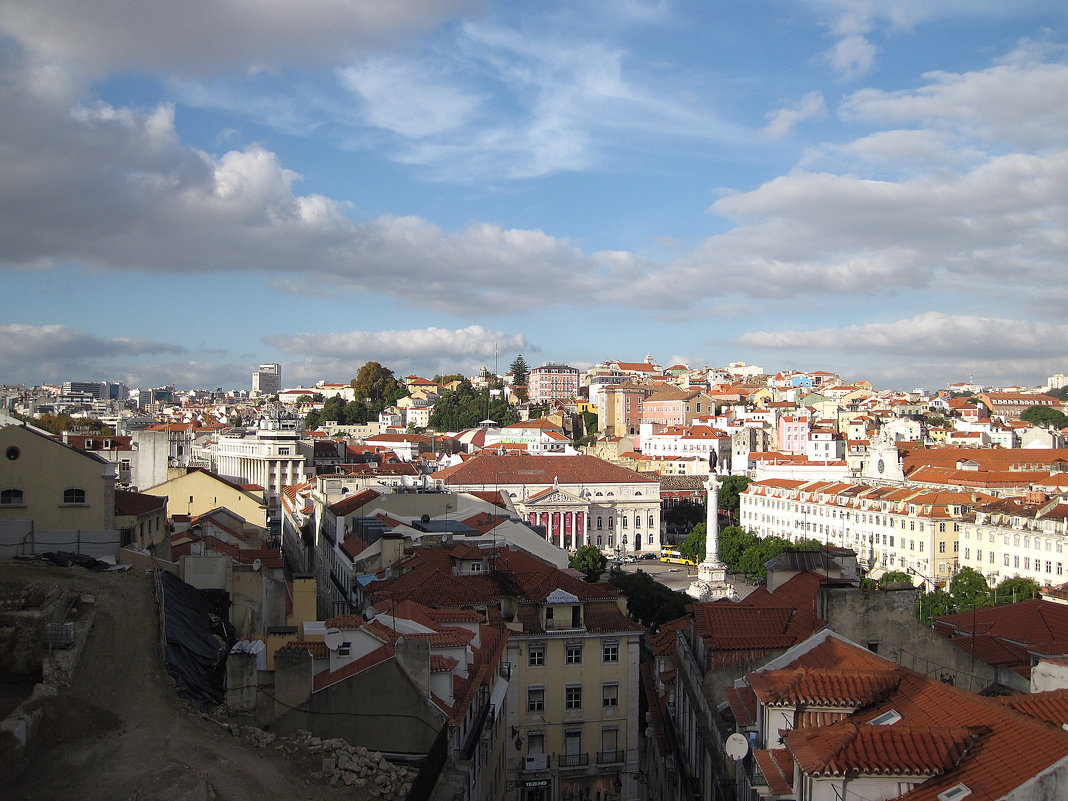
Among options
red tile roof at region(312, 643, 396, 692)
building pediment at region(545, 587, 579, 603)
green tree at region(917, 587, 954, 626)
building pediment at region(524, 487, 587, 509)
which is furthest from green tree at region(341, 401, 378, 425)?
red tile roof at region(312, 643, 396, 692)

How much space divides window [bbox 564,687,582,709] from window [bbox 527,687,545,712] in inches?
23.6

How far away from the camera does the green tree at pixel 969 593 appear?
46.9 meters

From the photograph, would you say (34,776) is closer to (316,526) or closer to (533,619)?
(533,619)

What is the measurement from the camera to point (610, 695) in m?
25.0

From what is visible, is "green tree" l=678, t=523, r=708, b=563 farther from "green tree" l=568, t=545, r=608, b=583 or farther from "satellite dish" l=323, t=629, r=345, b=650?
"satellite dish" l=323, t=629, r=345, b=650

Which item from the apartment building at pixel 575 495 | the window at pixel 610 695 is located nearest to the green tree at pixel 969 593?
the window at pixel 610 695

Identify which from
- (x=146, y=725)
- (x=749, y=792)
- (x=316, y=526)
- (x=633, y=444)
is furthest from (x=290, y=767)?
(x=633, y=444)

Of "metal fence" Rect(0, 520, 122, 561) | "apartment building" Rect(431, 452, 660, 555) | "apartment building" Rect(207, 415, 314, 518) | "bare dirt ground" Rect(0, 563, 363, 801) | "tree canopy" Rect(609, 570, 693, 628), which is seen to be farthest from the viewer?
"apartment building" Rect(207, 415, 314, 518)

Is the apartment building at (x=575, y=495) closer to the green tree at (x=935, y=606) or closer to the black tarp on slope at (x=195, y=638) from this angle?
the green tree at (x=935, y=606)

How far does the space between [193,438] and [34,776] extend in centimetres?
14529

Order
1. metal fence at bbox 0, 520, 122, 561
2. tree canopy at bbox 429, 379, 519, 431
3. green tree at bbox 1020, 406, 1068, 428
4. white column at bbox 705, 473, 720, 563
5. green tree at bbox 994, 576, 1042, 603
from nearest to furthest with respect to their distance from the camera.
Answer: metal fence at bbox 0, 520, 122, 561, green tree at bbox 994, 576, 1042, 603, white column at bbox 705, 473, 720, 563, green tree at bbox 1020, 406, 1068, 428, tree canopy at bbox 429, 379, 519, 431

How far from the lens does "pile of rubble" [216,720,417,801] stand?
12766 mm

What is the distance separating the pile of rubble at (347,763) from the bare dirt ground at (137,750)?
165 millimetres

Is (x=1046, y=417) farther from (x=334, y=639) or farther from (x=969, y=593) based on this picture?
(x=334, y=639)
